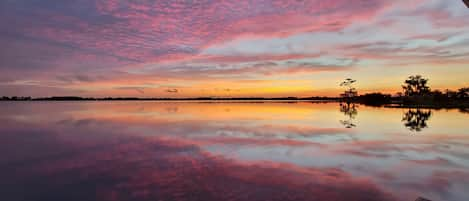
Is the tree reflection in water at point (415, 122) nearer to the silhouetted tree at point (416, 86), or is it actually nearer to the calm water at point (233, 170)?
the calm water at point (233, 170)

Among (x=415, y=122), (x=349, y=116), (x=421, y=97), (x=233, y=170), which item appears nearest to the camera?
(x=233, y=170)

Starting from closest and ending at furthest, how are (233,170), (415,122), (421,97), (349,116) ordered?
(233,170)
(415,122)
(349,116)
(421,97)

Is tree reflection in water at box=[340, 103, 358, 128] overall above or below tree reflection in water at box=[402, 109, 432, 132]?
below

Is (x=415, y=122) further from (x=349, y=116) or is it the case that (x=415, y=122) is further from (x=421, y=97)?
(x=421, y=97)

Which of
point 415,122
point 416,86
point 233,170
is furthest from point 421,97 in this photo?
point 233,170

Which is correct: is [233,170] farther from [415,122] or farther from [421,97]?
[421,97]

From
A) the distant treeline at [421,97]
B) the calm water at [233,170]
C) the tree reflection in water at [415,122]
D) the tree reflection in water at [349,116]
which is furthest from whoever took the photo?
the distant treeline at [421,97]

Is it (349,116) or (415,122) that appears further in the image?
(349,116)

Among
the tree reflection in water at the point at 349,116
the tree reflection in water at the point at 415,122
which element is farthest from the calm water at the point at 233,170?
the tree reflection in water at the point at 349,116

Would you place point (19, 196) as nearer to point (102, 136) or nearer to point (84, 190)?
point (84, 190)

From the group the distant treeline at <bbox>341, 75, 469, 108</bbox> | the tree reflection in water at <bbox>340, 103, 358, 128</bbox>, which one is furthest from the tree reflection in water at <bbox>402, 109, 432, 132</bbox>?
the distant treeline at <bbox>341, 75, 469, 108</bbox>

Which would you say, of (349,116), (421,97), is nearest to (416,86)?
(421,97)

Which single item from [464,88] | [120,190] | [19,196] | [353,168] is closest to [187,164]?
[120,190]

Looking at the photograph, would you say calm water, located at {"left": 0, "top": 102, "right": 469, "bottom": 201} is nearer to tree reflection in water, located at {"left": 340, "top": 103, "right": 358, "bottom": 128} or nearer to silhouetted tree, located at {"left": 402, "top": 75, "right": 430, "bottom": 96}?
tree reflection in water, located at {"left": 340, "top": 103, "right": 358, "bottom": 128}
